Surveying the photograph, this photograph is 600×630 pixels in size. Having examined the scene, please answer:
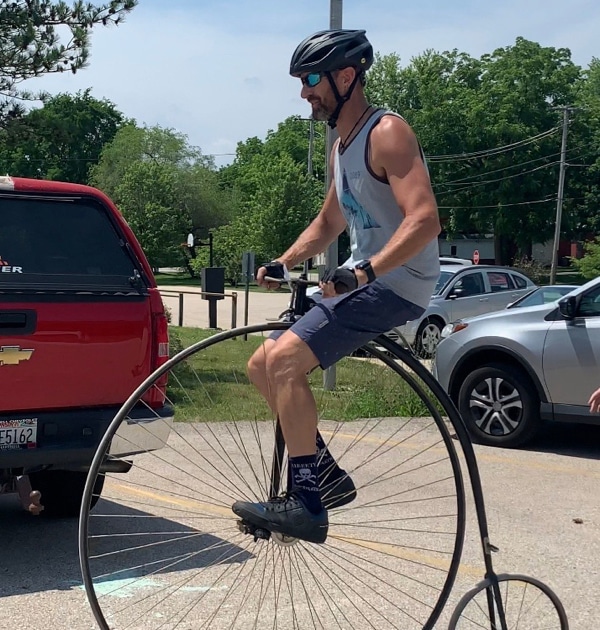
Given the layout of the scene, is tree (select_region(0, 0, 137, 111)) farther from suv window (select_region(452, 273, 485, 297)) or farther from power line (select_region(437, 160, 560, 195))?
power line (select_region(437, 160, 560, 195))

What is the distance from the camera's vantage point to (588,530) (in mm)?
6133

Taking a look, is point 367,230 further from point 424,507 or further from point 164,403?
point 424,507

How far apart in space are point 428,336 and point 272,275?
14.6m

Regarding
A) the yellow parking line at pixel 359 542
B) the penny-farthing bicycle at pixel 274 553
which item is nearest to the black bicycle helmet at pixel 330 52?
the penny-farthing bicycle at pixel 274 553

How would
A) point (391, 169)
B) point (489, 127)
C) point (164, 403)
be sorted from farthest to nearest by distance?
1. point (489, 127)
2. point (164, 403)
3. point (391, 169)

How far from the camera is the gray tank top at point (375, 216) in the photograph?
3.52 metres

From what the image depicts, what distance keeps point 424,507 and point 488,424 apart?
263 cm

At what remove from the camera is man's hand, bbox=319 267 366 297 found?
3334mm

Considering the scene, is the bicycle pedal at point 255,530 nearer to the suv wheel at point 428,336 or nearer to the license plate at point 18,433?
the license plate at point 18,433

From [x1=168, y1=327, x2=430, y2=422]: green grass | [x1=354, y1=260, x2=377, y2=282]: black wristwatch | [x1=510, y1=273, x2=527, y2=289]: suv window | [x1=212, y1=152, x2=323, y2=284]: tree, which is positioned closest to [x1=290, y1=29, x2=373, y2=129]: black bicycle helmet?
[x1=354, y1=260, x2=377, y2=282]: black wristwatch

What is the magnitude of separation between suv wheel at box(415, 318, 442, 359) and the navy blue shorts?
13.4 meters

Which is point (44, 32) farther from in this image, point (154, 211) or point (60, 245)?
point (154, 211)

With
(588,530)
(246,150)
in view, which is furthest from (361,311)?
(246,150)

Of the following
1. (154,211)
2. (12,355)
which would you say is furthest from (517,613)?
(154,211)
